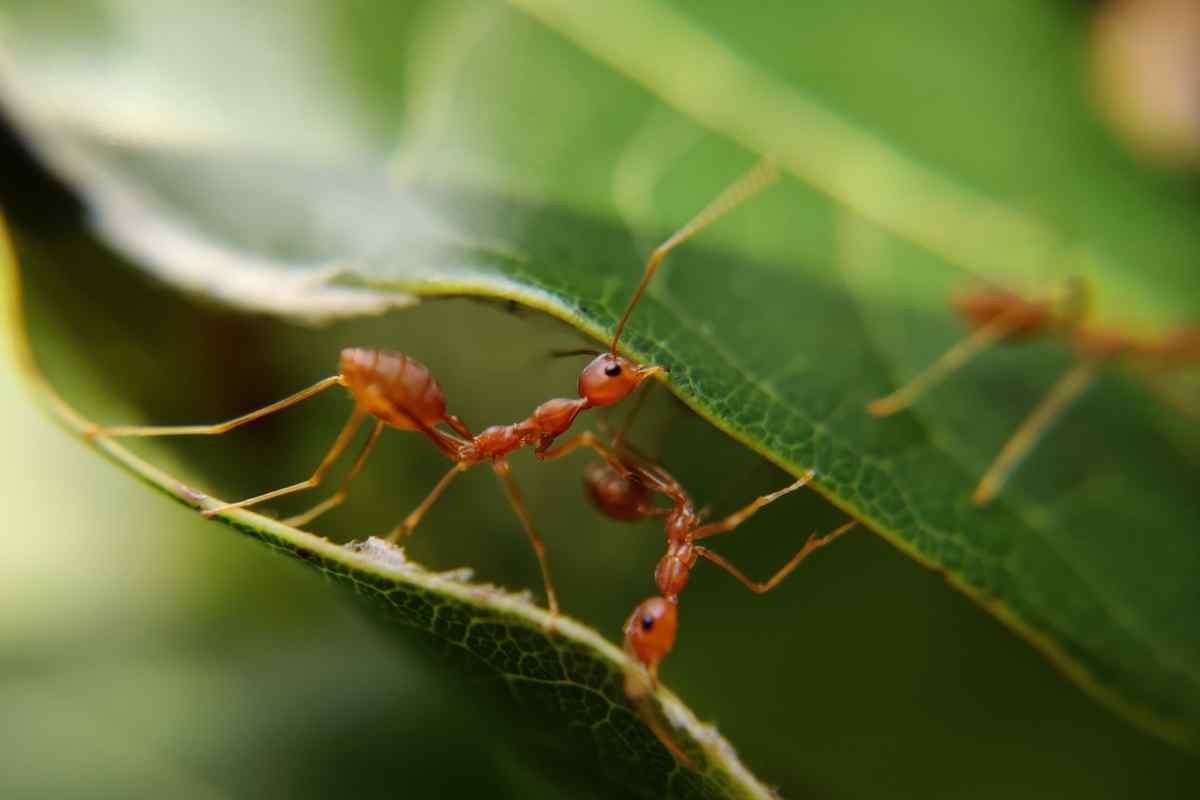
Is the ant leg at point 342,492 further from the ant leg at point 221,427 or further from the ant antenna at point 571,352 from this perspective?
the ant antenna at point 571,352

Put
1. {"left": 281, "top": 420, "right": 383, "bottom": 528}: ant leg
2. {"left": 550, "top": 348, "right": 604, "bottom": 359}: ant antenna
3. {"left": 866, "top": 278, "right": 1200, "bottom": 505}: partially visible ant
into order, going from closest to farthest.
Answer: {"left": 281, "top": 420, "right": 383, "bottom": 528}: ant leg, {"left": 550, "top": 348, "right": 604, "bottom": 359}: ant antenna, {"left": 866, "top": 278, "right": 1200, "bottom": 505}: partially visible ant

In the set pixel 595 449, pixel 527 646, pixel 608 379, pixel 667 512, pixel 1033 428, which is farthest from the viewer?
pixel 1033 428

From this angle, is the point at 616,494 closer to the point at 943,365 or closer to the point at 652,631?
the point at 652,631

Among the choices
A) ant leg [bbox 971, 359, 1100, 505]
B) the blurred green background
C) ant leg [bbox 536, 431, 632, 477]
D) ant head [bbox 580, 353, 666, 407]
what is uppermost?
ant leg [bbox 971, 359, 1100, 505]

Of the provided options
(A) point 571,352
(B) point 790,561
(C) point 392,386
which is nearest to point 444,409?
(C) point 392,386

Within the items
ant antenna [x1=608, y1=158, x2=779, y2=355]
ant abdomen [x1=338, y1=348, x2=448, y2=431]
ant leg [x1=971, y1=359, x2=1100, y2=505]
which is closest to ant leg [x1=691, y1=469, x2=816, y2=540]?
ant leg [x1=971, y1=359, x2=1100, y2=505]

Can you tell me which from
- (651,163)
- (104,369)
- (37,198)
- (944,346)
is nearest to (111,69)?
(37,198)

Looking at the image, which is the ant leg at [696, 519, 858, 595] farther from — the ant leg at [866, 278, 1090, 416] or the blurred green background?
the ant leg at [866, 278, 1090, 416]
